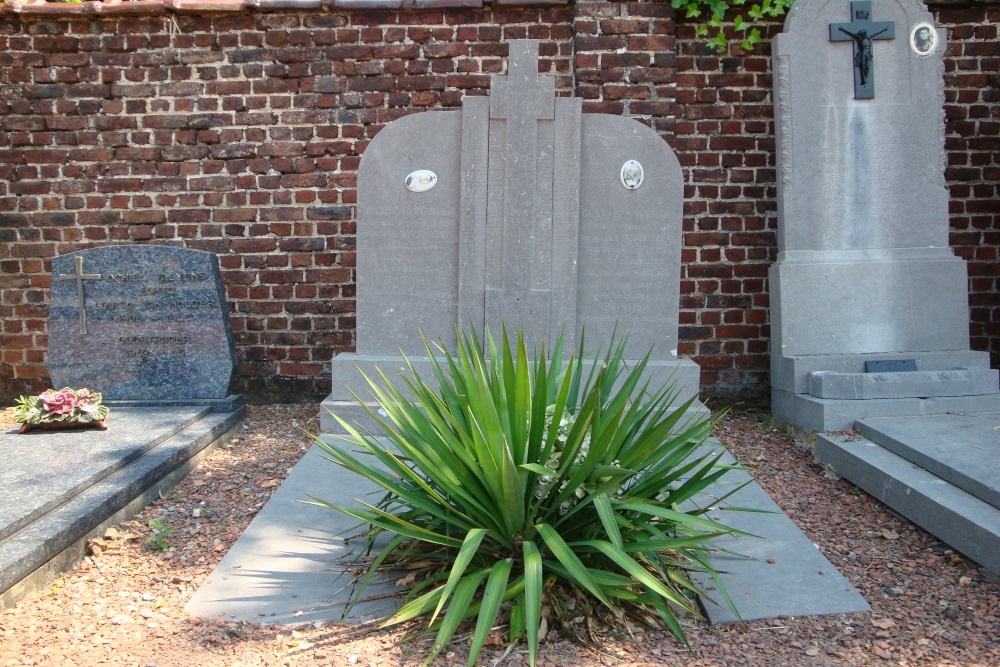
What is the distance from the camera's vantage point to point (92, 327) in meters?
5.08

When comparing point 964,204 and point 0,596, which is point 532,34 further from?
point 0,596

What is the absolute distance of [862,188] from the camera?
4887 mm

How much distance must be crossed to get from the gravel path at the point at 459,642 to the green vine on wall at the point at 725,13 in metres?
3.21

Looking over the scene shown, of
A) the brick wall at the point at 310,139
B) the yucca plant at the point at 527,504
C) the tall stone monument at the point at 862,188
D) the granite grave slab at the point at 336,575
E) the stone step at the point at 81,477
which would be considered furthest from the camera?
the brick wall at the point at 310,139

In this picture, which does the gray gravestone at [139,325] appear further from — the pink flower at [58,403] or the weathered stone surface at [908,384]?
the weathered stone surface at [908,384]

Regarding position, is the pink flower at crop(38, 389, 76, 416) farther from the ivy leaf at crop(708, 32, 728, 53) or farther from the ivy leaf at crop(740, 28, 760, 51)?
the ivy leaf at crop(740, 28, 760, 51)

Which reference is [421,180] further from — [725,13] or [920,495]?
[920,495]

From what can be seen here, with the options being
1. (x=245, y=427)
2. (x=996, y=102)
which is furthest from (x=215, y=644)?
(x=996, y=102)

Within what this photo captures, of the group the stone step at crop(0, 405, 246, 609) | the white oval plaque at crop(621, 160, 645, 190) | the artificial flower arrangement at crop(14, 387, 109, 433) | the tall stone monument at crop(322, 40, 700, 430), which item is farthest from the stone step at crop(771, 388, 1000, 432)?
the artificial flower arrangement at crop(14, 387, 109, 433)

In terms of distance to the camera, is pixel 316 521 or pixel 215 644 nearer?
pixel 215 644

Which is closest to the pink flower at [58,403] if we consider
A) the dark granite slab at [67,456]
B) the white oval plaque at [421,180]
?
the dark granite slab at [67,456]

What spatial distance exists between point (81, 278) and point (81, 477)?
2047 millimetres

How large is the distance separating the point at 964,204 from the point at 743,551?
3780 mm

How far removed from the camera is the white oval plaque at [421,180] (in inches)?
179
